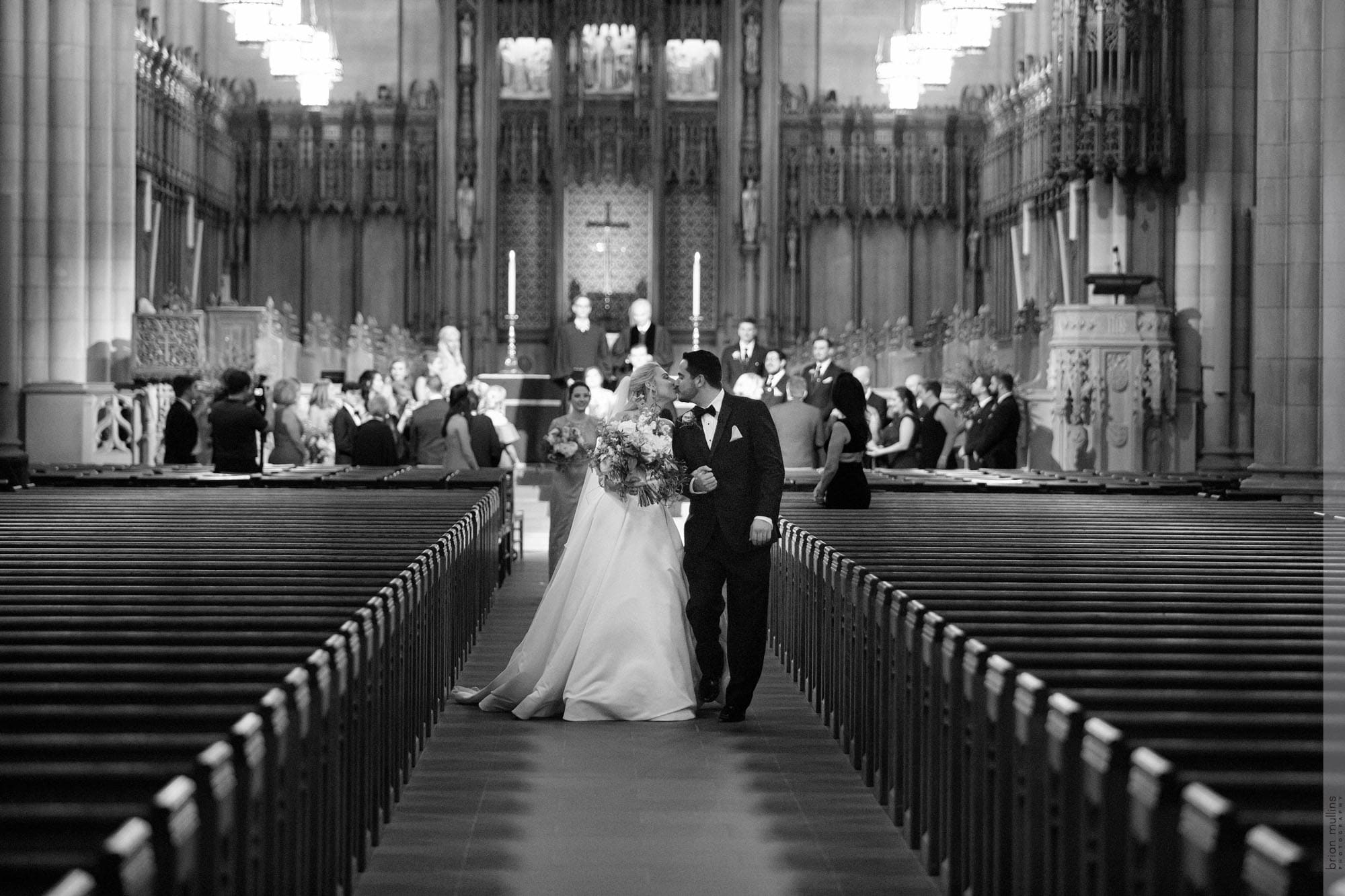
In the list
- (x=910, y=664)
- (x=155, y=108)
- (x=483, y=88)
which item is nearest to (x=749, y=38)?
(x=483, y=88)

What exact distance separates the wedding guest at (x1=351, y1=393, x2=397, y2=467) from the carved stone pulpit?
23.3 feet

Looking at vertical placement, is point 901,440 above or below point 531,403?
below

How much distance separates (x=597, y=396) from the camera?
17.6 meters

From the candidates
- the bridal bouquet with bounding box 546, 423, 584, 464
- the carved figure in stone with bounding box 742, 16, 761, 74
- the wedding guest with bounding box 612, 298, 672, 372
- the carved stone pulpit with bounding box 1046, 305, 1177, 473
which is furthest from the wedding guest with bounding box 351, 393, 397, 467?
the carved figure in stone with bounding box 742, 16, 761, 74

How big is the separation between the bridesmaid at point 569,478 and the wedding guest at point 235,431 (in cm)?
275

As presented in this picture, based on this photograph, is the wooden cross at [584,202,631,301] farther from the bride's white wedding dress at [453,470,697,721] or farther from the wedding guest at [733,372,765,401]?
the bride's white wedding dress at [453,470,697,721]

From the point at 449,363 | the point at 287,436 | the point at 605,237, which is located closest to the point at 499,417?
the point at 287,436

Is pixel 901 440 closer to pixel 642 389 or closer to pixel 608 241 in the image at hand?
pixel 642 389

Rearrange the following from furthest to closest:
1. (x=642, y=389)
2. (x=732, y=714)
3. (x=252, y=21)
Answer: (x=252, y=21) < (x=642, y=389) < (x=732, y=714)

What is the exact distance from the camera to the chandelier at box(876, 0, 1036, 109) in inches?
634

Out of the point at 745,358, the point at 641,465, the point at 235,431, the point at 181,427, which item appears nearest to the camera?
the point at 641,465

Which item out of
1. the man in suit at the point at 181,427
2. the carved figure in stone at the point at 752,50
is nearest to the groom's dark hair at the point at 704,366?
the man in suit at the point at 181,427

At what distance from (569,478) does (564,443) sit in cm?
36

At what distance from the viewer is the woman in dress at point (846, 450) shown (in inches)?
404
